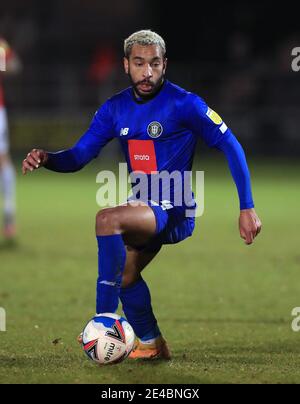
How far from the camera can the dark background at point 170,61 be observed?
1017 inches

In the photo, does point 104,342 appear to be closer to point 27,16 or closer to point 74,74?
point 74,74

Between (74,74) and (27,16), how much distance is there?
16.3 ft

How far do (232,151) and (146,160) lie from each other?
540 millimetres

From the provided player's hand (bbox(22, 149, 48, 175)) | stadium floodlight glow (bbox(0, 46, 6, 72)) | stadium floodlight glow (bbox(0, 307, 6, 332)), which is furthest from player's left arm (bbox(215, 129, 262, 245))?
stadium floodlight glow (bbox(0, 46, 6, 72))

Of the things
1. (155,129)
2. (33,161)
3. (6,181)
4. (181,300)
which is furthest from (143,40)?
(6,181)

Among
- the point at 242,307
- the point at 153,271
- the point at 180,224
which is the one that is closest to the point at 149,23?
the point at 153,271

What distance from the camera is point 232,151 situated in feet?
17.8

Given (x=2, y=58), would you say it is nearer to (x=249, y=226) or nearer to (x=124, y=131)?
(x=124, y=131)

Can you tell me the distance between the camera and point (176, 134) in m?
5.63

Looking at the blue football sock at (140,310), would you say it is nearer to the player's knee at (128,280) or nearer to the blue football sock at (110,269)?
the player's knee at (128,280)

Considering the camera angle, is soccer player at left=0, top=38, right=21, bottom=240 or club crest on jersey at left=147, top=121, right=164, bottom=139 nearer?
club crest on jersey at left=147, top=121, right=164, bottom=139

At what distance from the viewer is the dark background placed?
1017 inches

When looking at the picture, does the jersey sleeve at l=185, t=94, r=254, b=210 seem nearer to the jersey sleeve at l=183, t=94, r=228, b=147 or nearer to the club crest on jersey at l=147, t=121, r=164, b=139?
the jersey sleeve at l=183, t=94, r=228, b=147

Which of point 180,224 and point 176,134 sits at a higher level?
point 176,134
